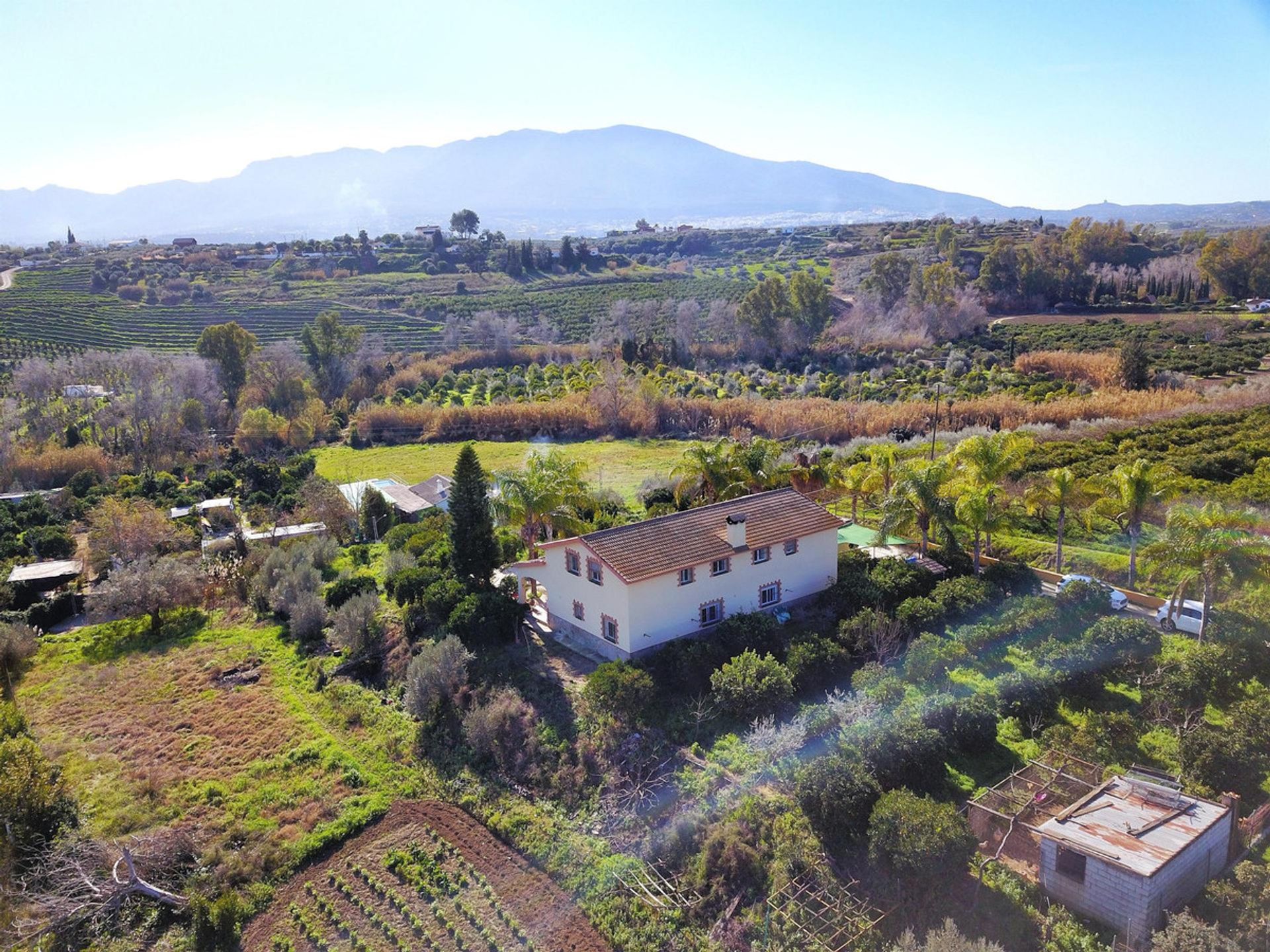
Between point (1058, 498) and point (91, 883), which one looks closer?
point (91, 883)

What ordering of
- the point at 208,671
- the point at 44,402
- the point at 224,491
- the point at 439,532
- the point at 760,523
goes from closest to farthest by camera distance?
1. the point at 760,523
2. the point at 208,671
3. the point at 439,532
4. the point at 224,491
5. the point at 44,402

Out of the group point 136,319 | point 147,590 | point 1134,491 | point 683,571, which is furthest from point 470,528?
point 136,319

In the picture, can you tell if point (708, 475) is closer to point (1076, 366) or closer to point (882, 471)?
point (882, 471)

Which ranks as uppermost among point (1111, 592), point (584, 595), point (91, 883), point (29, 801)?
point (584, 595)

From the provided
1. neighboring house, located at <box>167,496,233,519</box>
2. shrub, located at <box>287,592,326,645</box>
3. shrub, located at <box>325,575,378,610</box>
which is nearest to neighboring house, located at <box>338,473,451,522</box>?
neighboring house, located at <box>167,496,233,519</box>

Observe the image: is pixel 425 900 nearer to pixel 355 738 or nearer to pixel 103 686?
pixel 355 738

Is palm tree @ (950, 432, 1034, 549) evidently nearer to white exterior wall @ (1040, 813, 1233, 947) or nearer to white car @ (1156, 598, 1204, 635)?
white car @ (1156, 598, 1204, 635)

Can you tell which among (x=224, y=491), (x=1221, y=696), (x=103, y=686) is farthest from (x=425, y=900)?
(x=224, y=491)

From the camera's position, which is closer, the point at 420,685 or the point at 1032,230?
the point at 420,685

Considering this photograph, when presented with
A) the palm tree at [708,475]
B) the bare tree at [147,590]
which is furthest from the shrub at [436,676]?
the bare tree at [147,590]
